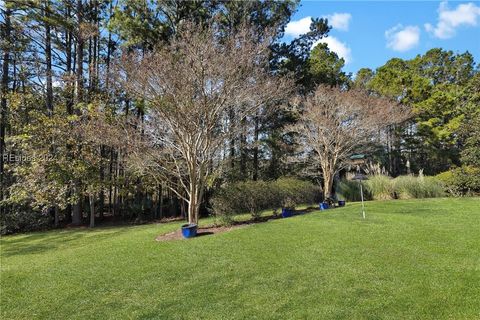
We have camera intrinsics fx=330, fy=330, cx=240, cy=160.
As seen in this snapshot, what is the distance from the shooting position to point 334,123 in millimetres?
14688

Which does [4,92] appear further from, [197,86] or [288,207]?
[288,207]

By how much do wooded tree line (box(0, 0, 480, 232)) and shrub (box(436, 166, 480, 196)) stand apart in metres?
0.95

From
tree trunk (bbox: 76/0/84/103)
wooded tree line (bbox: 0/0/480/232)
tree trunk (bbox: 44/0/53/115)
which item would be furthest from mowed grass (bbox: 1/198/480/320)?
tree trunk (bbox: 44/0/53/115)

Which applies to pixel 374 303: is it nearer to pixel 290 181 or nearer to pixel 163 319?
pixel 163 319

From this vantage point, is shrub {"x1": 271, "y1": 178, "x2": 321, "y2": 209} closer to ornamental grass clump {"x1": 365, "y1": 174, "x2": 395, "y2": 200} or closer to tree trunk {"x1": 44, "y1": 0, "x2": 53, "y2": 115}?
ornamental grass clump {"x1": 365, "y1": 174, "x2": 395, "y2": 200}

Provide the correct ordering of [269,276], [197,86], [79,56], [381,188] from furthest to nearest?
1. [79,56]
2. [381,188]
3. [197,86]
4. [269,276]

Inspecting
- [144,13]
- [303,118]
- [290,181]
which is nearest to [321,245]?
[290,181]

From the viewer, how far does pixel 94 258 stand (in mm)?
6336

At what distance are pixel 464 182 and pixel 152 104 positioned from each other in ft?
43.2

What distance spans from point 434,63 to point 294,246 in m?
26.1

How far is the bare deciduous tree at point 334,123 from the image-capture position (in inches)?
575

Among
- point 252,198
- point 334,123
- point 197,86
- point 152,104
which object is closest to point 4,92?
point 152,104

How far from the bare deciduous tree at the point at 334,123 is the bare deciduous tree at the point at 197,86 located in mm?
5706

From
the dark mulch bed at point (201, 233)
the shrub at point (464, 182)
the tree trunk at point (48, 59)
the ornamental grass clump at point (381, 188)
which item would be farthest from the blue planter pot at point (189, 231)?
the shrub at point (464, 182)
